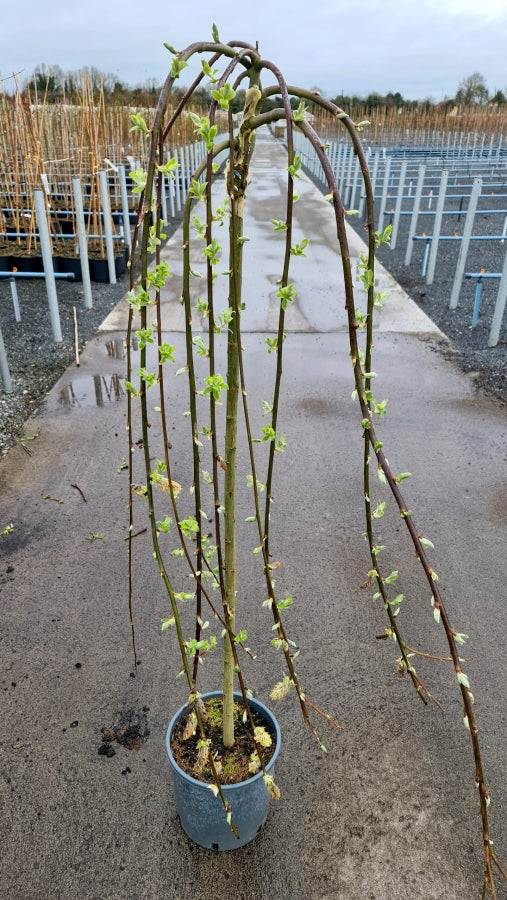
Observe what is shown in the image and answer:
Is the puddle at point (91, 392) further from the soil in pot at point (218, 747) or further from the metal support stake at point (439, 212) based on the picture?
the metal support stake at point (439, 212)

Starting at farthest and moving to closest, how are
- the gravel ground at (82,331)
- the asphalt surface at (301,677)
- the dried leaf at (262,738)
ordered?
1. the gravel ground at (82,331)
2. the asphalt surface at (301,677)
3. the dried leaf at (262,738)

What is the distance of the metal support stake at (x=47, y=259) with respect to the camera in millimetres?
5355

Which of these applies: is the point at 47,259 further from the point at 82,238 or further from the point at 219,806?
the point at 219,806

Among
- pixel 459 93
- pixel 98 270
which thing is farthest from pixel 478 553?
pixel 459 93

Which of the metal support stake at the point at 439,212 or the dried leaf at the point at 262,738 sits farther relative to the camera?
the metal support stake at the point at 439,212

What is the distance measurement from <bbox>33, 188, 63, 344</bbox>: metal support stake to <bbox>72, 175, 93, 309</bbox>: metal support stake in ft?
1.95

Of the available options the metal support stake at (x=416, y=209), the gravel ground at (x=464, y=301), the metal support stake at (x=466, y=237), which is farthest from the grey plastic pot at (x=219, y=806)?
the metal support stake at (x=416, y=209)

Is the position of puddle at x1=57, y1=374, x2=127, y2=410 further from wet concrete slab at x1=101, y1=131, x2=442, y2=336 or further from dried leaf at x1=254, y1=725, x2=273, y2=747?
dried leaf at x1=254, y1=725, x2=273, y2=747

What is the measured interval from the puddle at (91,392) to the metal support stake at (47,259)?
0.84 m

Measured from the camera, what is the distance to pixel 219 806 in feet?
5.87

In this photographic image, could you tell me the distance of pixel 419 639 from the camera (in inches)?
110

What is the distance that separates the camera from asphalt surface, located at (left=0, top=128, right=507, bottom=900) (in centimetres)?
191

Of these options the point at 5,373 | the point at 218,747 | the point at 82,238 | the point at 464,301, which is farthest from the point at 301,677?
the point at 464,301

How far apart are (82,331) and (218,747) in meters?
5.26
